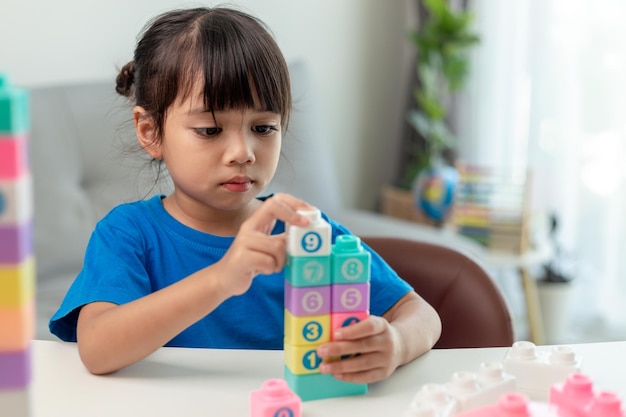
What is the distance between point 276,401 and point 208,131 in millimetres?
384

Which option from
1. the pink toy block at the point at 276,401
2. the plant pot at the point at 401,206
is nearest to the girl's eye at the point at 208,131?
the pink toy block at the point at 276,401

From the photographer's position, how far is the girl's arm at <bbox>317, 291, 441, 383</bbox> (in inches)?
31.4

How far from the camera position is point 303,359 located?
0.79 m

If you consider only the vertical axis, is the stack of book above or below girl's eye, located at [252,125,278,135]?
below

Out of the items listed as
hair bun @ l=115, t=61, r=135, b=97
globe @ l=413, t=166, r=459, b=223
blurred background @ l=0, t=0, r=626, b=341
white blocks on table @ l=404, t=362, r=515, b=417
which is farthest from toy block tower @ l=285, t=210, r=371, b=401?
globe @ l=413, t=166, r=459, b=223

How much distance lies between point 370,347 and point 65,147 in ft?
5.44

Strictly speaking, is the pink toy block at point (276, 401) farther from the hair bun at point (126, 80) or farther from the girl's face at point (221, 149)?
the hair bun at point (126, 80)

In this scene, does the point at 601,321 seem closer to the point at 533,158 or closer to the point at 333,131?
the point at 533,158

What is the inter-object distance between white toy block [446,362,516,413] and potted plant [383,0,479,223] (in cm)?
215

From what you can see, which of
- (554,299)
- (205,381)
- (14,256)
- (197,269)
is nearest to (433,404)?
(205,381)

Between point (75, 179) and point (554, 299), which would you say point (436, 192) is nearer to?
point (554, 299)

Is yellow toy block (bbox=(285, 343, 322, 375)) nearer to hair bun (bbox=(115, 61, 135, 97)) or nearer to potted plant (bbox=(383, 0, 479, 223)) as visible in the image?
hair bun (bbox=(115, 61, 135, 97))

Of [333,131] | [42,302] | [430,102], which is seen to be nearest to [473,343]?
[42,302]

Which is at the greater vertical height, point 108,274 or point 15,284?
point 15,284
